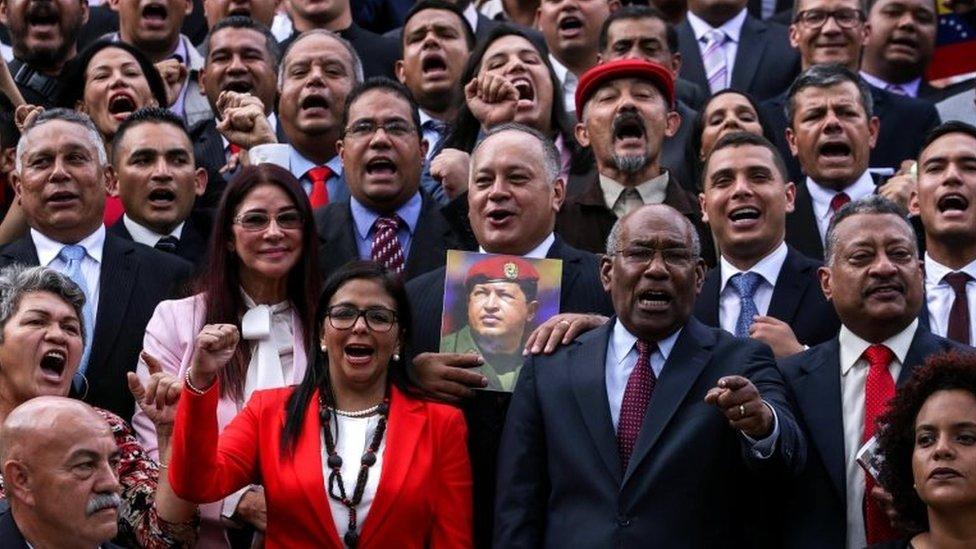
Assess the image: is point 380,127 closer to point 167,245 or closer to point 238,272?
point 167,245

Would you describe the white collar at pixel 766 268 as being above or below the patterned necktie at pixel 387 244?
above

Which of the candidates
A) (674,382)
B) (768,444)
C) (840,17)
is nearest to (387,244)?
(674,382)

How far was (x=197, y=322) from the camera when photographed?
10.4 m

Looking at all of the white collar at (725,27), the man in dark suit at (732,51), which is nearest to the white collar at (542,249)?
the man in dark suit at (732,51)

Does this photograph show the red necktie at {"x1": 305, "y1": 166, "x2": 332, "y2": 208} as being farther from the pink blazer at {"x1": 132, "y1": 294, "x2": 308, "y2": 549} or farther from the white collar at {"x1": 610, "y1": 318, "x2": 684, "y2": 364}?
the white collar at {"x1": 610, "y1": 318, "x2": 684, "y2": 364}

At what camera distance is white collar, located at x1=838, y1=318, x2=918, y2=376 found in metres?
9.88

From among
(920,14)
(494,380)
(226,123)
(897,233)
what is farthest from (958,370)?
(920,14)

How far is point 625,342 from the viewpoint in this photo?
9781mm

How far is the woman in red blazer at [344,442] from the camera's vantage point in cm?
935

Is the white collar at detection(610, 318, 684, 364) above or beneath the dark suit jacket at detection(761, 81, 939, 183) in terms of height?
beneath

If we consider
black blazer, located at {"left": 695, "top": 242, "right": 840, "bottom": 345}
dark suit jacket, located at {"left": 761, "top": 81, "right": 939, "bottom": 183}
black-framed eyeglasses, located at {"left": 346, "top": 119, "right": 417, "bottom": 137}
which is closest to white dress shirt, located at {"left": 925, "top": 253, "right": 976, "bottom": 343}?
black blazer, located at {"left": 695, "top": 242, "right": 840, "bottom": 345}

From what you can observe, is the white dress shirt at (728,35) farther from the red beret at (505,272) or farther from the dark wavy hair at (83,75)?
the red beret at (505,272)

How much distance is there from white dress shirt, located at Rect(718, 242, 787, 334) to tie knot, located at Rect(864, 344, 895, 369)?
1.09 m

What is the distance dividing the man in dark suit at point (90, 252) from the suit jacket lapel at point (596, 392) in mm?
2165
